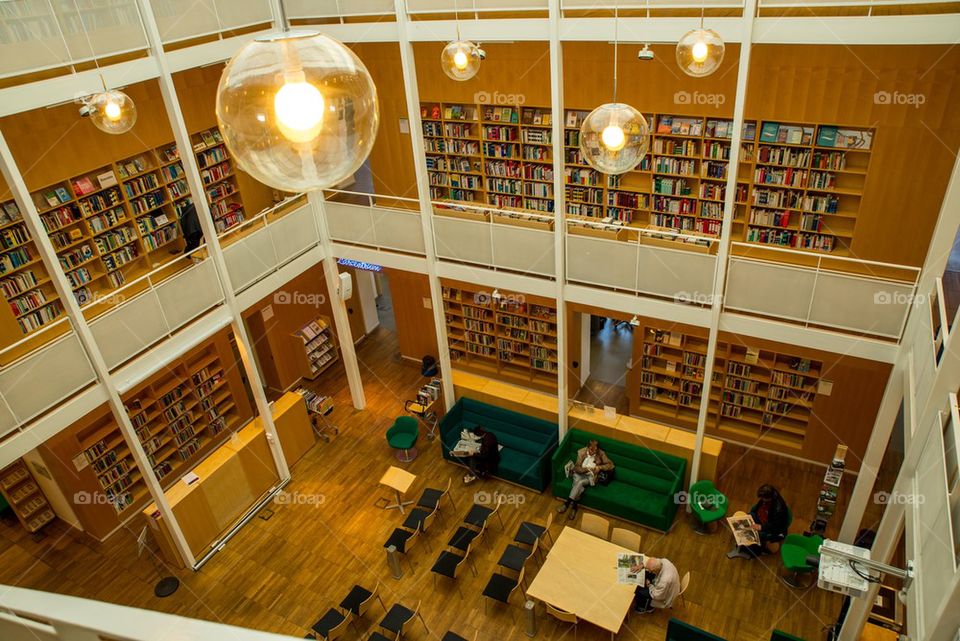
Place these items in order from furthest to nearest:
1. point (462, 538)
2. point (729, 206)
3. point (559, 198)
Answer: point (462, 538) → point (559, 198) → point (729, 206)

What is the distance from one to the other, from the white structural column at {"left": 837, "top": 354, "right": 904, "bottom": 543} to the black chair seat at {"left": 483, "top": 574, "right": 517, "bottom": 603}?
433 cm

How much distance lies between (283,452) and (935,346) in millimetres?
8722

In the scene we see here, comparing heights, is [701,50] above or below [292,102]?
below

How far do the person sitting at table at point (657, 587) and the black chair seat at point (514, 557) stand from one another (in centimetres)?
143

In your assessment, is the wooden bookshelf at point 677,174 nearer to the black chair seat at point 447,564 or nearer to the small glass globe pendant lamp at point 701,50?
the small glass globe pendant lamp at point 701,50

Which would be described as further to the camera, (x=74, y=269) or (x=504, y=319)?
(x=504, y=319)

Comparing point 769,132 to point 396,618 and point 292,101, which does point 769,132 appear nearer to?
point 396,618

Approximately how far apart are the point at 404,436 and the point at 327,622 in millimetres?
3357

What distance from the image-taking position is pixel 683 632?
23.5 feet

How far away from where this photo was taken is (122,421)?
7.85m

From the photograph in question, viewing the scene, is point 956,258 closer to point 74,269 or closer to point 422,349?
point 422,349

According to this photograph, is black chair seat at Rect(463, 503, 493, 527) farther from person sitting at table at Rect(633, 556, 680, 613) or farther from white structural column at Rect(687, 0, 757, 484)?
white structural column at Rect(687, 0, 757, 484)

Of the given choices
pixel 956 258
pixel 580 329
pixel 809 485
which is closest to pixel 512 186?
pixel 580 329

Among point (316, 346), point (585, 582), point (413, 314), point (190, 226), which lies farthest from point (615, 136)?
point (316, 346)
